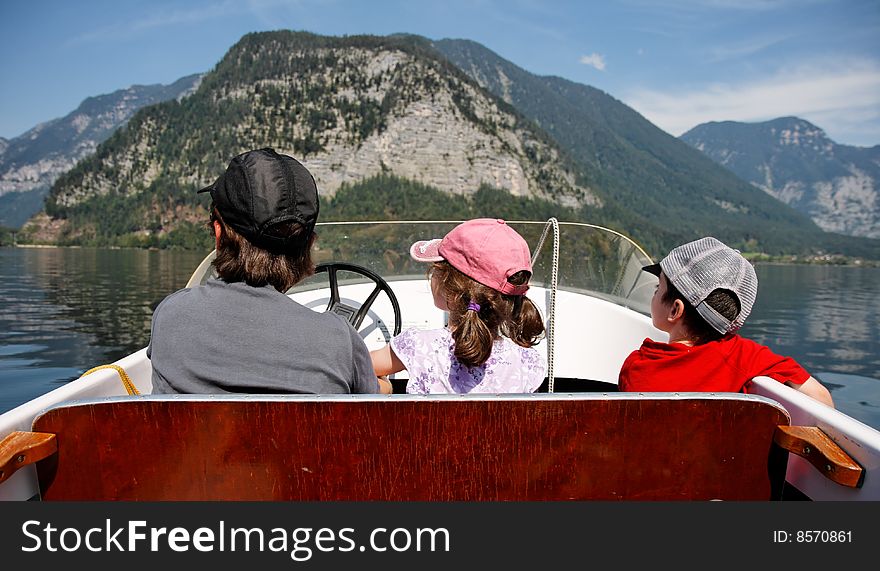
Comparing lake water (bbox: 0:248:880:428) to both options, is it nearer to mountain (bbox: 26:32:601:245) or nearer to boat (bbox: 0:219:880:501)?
Answer: boat (bbox: 0:219:880:501)

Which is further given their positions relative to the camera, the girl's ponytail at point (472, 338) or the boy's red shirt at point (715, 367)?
the girl's ponytail at point (472, 338)

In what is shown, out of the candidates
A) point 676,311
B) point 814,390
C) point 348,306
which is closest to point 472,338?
point 676,311

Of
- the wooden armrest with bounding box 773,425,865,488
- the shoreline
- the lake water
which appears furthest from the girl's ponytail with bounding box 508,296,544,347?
the shoreline

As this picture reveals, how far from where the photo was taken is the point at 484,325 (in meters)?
2.08

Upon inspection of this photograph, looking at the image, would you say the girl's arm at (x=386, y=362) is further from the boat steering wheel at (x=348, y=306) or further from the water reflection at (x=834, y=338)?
the water reflection at (x=834, y=338)

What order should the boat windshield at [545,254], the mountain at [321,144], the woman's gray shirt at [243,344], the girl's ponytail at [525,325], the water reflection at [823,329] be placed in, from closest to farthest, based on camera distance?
the woman's gray shirt at [243,344] → the girl's ponytail at [525,325] → the boat windshield at [545,254] → the water reflection at [823,329] → the mountain at [321,144]

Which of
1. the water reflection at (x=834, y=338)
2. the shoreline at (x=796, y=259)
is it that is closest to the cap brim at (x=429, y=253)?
the water reflection at (x=834, y=338)

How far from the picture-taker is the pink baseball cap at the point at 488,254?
2119 mm

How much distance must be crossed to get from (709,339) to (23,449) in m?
1.74

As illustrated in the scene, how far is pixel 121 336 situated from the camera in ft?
54.5

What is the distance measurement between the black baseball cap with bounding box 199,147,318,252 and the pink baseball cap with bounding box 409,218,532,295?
626 millimetres

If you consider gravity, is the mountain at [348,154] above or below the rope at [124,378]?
above

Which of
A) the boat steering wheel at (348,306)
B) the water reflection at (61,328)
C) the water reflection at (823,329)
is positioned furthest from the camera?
the water reflection at (823,329)

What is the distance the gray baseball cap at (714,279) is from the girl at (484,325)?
49cm
